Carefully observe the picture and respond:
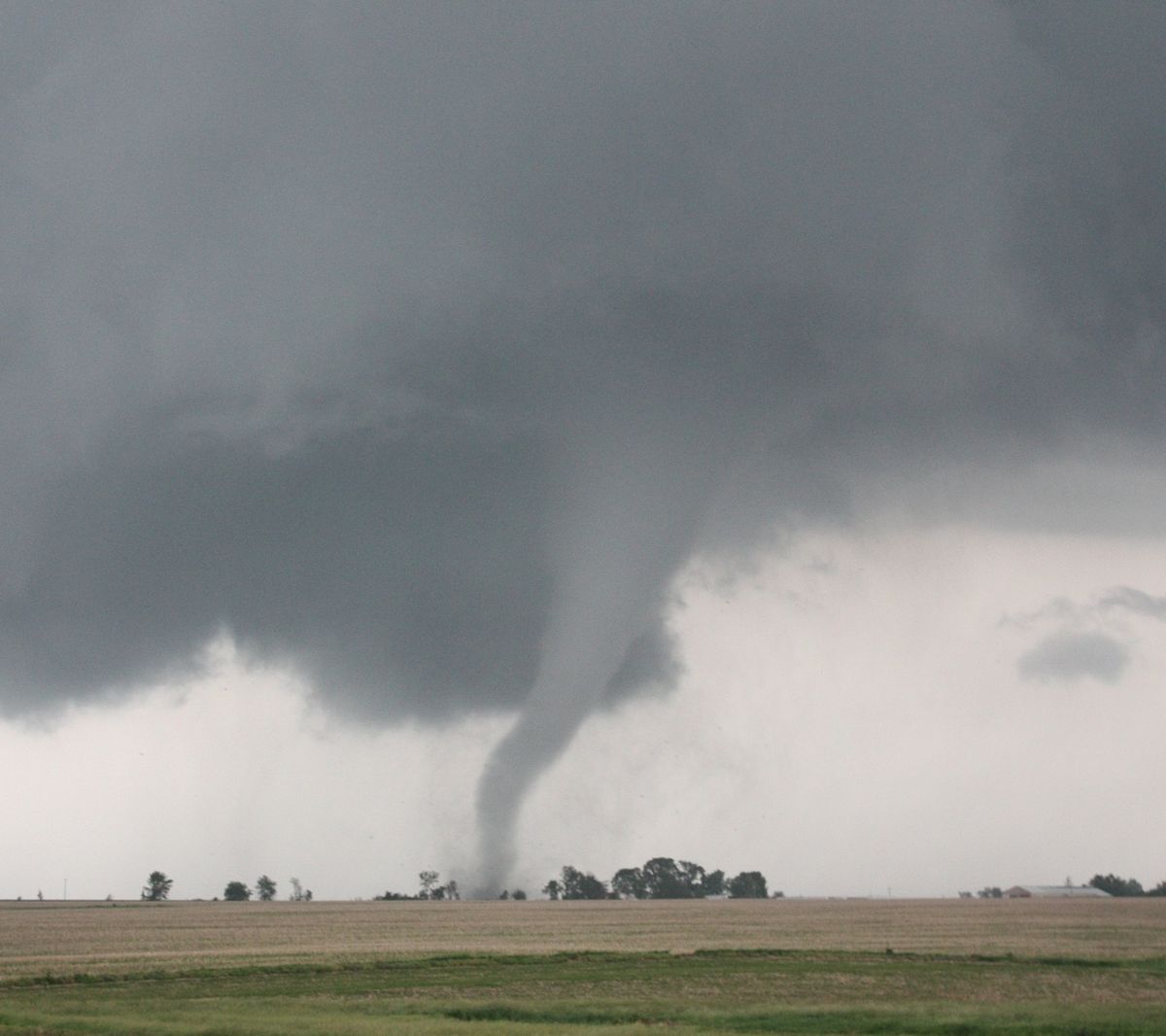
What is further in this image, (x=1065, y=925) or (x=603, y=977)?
(x=1065, y=925)

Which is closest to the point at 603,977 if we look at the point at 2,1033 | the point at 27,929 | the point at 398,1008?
the point at 398,1008

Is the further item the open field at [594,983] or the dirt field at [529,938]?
the dirt field at [529,938]

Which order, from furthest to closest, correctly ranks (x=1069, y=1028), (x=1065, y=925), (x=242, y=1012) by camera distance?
(x=1065, y=925) → (x=242, y=1012) → (x=1069, y=1028)

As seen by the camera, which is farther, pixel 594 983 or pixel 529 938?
pixel 529 938

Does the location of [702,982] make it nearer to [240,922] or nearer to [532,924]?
[532,924]

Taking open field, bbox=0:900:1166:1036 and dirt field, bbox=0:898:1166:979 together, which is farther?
dirt field, bbox=0:898:1166:979

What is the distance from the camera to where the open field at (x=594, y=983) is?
3819cm

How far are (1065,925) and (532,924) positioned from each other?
Answer: 4373 centimetres

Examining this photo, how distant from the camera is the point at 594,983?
51531 millimetres

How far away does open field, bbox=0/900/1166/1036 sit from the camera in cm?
3819

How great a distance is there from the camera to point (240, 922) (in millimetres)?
123438

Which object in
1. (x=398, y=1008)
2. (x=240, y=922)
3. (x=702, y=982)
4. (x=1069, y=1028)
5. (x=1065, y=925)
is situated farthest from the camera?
(x=240, y=922)

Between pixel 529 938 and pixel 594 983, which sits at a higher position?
pixel 529 938

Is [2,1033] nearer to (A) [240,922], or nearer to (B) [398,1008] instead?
(B) [398,1008]
